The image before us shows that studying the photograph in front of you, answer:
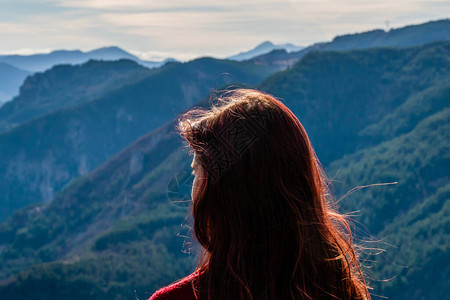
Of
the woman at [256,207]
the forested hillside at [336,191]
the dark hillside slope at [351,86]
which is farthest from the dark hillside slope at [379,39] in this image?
the woman at [256,207]

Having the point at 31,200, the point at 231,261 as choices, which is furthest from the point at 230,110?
the point at 31,200

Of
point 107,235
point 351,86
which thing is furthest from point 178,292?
point 351,86

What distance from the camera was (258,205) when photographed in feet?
5.62

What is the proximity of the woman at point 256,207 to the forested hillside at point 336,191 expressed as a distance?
141 ft

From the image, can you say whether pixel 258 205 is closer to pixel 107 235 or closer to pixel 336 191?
pixel 336 191

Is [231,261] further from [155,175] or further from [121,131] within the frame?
[121,131]

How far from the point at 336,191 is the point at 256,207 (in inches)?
1694

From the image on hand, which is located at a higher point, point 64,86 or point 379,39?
point 379,39

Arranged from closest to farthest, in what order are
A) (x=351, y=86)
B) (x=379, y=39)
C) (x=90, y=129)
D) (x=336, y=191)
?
(x=336, y=191) → (x=351, y=86) → (x=90, y=129) → (x=379, y=39)

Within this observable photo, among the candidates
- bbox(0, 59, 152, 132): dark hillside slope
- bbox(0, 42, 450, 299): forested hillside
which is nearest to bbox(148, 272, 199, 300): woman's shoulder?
bbox(0, 42, 450, 299): forested hillside

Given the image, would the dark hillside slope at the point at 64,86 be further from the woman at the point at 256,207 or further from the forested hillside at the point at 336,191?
the woman at the point at 256,207

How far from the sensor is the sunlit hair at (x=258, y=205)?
5.60ft

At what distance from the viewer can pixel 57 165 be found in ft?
413

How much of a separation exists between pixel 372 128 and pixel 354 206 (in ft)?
69.6
